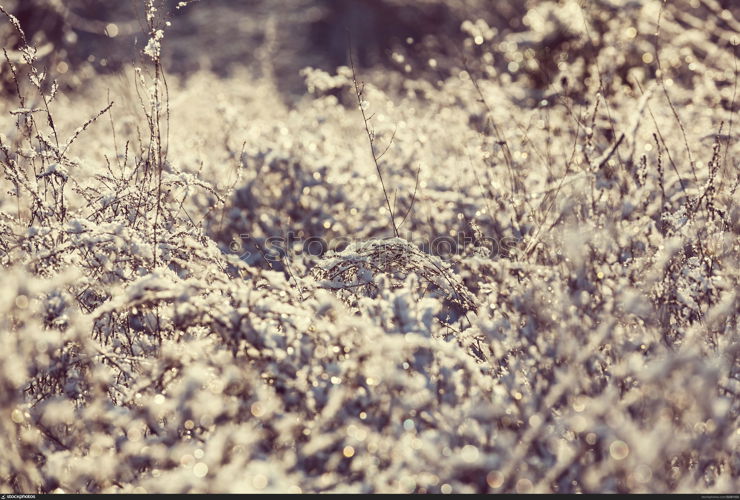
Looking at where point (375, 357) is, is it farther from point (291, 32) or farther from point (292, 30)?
point (292, 30)

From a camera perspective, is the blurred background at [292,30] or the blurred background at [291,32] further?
the blurred background at [292,30]

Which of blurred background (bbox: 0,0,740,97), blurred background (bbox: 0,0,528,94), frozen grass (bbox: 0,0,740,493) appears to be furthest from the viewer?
blurred background (bbox: 0,0,528,94)

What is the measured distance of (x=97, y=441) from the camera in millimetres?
1621

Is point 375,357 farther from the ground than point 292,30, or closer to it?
closer to it

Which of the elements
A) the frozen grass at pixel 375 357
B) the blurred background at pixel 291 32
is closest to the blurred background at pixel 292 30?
the blurred background at pixel 291 32

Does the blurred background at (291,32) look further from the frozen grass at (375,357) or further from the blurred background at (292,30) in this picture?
the frozen grass at (375,357)

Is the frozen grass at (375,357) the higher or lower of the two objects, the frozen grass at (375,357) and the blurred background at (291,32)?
the lower

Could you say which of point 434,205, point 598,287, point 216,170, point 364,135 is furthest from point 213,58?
point 598,287

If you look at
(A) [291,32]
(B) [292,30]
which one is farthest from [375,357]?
(B) [292,30]

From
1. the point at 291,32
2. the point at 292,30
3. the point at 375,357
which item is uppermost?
the point at 292,30

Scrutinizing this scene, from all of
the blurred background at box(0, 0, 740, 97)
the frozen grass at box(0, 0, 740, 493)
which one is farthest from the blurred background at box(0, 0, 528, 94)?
the frozen grass at box(0, 0, 740, 493)

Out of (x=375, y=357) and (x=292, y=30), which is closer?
(x=375, y=357)

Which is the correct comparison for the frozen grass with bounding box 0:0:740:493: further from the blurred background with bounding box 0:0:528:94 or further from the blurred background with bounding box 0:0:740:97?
the blurred background with bounding box 0:0:528:94

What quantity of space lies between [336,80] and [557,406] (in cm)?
287
